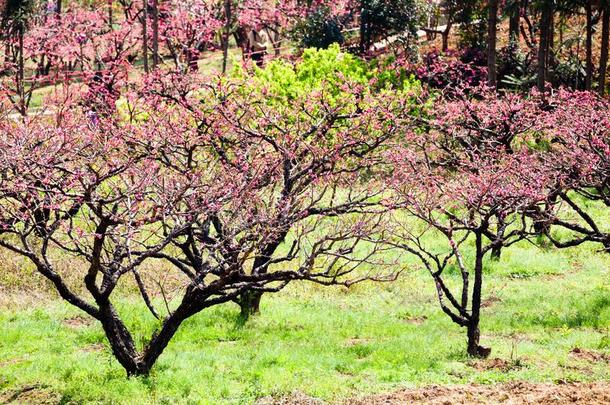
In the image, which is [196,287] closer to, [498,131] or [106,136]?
[106,136]

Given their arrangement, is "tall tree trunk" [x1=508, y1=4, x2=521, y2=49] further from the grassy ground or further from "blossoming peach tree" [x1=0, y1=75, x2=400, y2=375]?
the grassy ground

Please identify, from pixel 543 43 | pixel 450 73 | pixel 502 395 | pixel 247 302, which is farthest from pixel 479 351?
pixel 450 73

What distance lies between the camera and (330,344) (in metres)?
15.8

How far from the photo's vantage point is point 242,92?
24328 mm

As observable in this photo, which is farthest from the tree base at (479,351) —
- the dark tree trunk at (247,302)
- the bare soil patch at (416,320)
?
the dark tree trunk at (247,302)

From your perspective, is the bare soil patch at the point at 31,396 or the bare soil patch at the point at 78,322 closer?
the bare soil patch at the point at 31,396

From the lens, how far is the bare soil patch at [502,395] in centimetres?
1216

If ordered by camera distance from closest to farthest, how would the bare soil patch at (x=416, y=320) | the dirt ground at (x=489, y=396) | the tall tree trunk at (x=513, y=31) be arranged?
the dirt ground at (x=489, y=396), the bare soil patch at (x=416, y=320), the tall tree trunk at (x=513, y=31)

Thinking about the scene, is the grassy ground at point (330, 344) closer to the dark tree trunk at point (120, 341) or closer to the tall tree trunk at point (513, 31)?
the dark tree trunk at point (120, 341)

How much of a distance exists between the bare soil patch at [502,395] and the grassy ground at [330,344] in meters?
0.41

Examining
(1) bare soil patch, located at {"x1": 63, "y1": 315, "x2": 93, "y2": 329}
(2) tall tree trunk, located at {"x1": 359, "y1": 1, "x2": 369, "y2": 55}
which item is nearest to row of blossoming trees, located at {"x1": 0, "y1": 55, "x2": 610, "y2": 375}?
(1) bare soil patch, located at {"x1": 63, "y1": 315, "x2": 93, "y2": 329}

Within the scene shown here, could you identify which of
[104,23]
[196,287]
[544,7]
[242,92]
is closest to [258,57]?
[104,23]

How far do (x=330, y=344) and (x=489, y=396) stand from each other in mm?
4137

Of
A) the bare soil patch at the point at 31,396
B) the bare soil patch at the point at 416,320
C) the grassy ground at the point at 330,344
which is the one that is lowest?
the bare soil patch at the point at 416,320
